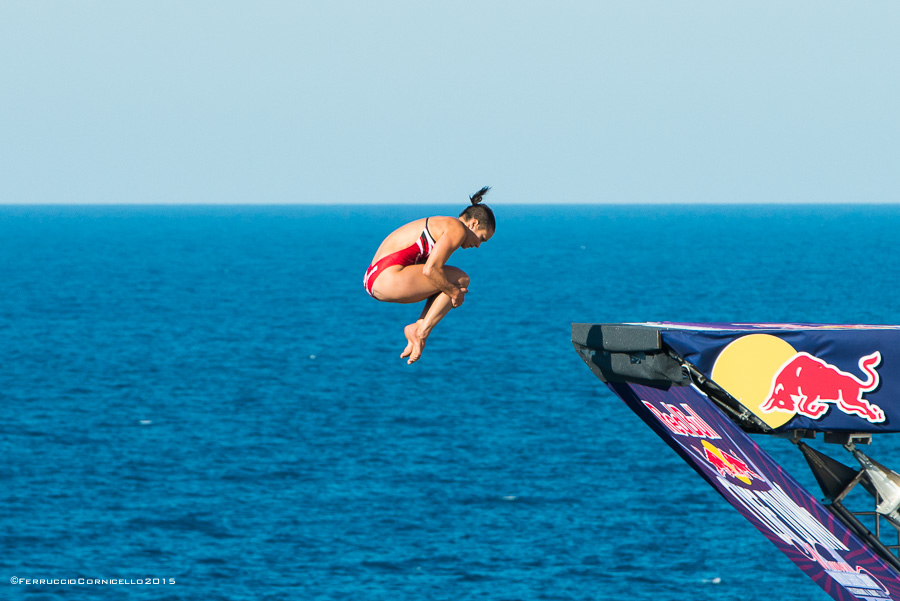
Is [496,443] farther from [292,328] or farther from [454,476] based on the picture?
[292,328]

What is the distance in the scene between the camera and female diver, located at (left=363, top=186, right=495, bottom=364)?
12352 mm

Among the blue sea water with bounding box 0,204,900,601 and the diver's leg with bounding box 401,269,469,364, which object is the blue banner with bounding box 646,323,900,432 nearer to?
the diver's leg with bounding box 401,269,469,364

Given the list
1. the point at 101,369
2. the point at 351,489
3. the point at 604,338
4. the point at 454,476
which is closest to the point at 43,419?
→ the point at 101,369

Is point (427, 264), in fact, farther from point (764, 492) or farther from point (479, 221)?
point (764, 492)

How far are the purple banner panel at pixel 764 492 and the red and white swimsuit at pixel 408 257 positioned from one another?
481 centimetres

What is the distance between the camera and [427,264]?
1239 cm

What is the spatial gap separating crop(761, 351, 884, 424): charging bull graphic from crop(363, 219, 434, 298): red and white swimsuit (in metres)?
4.65

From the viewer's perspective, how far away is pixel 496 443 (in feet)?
265

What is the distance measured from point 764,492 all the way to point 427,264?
7.48 m

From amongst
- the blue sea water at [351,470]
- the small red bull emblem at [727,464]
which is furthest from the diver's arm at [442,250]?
the blue sea water at [351,470]

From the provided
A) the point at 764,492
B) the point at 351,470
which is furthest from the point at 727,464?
the point at 351,470

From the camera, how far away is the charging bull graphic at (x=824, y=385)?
14.1m

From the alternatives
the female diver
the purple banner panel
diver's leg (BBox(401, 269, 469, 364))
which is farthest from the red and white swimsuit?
the purple banner panel

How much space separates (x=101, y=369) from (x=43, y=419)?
19.1 m
